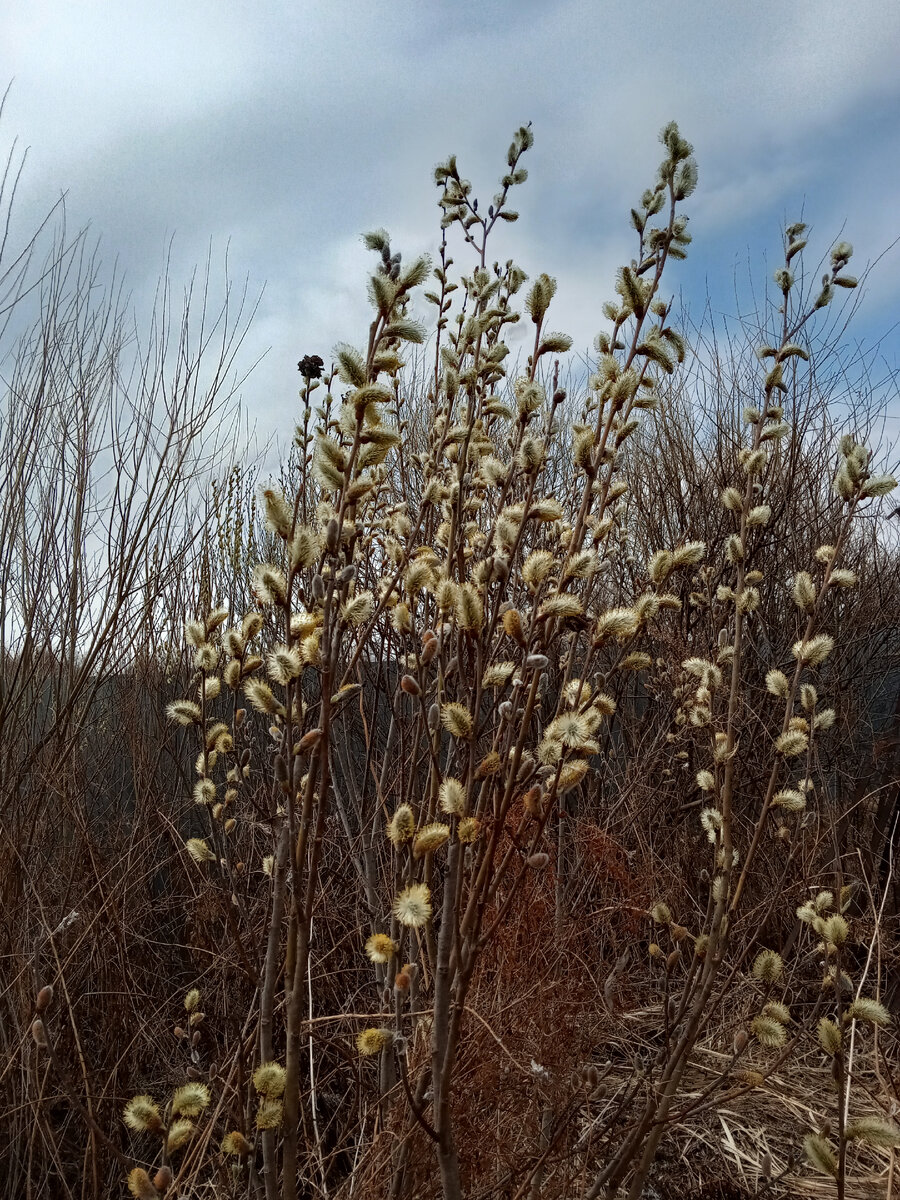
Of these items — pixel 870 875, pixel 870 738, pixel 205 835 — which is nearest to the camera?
pixel 870 875

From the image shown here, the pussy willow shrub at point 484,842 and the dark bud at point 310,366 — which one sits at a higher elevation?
the dark bud at point 310,366

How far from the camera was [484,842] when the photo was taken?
4.17 ft

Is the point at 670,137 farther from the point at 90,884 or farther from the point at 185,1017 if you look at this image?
the point at 185,1017

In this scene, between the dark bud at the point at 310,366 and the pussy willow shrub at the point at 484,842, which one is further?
the dark bud at the point at 310,366

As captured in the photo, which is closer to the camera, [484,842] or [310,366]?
[484,842]

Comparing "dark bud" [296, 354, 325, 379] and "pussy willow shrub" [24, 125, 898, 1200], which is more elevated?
"dark bud" [296, 354, 325, 379]

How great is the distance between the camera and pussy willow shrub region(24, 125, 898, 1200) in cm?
123

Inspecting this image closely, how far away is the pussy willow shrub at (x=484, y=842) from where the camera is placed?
1.23 meters

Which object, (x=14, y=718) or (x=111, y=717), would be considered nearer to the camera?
(x=14, y=718)

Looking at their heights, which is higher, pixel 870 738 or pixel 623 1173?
pixel 870 738

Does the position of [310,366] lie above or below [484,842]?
above

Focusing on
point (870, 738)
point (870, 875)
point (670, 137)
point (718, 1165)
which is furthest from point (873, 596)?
point (670, 137)

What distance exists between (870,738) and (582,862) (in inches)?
107

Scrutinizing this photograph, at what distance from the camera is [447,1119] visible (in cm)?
118
